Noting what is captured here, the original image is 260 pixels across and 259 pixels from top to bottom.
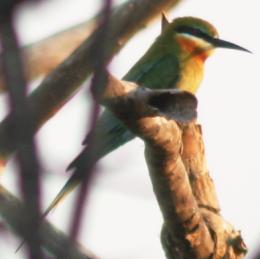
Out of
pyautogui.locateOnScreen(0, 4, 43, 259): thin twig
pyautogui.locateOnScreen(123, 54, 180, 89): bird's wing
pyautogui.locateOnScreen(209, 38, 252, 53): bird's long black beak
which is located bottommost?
pyautogui.locateOnScreen(0, 4, 43, 259): thin twig

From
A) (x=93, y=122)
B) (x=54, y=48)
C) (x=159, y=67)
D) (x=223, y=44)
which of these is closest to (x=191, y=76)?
(x=159, y=67)

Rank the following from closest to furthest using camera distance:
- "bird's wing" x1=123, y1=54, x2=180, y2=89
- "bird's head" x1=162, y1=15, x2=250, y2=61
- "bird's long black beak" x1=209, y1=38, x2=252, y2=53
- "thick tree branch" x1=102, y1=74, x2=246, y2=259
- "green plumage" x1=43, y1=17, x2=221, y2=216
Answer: "thick tree branch" x1=102, y1=74, x2=246, y2=259, "green plumage" x1=43, y1=17, x2=221, y2=216, "bird's wing" x1=123, y1=54, x2=180, y2=89, "bird's long black beak" x1=209, y1=38, x2=252, y2=53, "bird's head" x1=162, y1=15, x2=250, y2=61

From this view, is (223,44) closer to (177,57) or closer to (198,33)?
(198,33)

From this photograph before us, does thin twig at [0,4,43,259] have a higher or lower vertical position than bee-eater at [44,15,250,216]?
lower

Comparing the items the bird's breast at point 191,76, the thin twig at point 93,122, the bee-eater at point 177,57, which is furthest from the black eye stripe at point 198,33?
the thin twig at point 93,122

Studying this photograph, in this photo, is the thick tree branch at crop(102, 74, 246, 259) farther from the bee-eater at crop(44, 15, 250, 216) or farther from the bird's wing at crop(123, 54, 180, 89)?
the bird's wing at crop(123, 54, 180, 89)

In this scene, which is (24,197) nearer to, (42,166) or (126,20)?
(42,166)

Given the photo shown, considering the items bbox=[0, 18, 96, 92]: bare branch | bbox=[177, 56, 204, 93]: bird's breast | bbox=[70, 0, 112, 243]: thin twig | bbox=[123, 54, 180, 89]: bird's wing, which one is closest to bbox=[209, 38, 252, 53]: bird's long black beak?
bbox=[177, 56, 204, 93]: bird's breast
